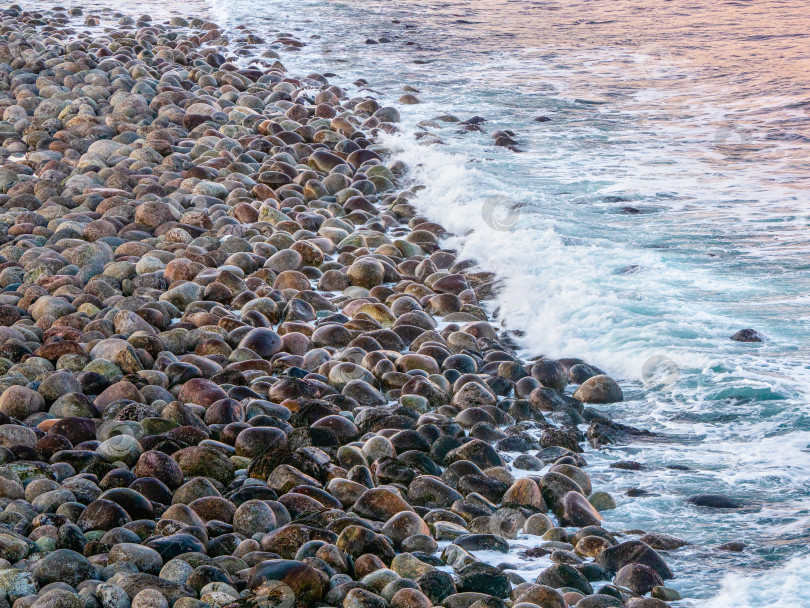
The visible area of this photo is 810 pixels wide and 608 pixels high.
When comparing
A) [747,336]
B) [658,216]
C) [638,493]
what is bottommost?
[638,493]

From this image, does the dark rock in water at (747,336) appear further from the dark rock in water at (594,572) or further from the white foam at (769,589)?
the dark rock in water at (594,572)

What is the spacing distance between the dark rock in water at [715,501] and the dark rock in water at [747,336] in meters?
1.75

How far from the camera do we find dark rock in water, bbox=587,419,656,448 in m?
4.12

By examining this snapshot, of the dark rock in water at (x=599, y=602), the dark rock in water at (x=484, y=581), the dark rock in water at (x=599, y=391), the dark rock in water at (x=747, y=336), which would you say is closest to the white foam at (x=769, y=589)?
the dark rock in water at (x=599, y=602)

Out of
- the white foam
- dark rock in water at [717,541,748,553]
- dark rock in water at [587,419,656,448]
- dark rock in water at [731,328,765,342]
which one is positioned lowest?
dark rock in water at [587,419,656,448]

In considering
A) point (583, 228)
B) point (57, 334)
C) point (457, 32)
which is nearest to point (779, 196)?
point (583, 228)

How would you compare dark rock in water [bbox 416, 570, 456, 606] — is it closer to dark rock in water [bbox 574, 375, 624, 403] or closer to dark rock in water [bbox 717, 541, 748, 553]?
dark rock in water [bbox 717, 541, 748, 553]

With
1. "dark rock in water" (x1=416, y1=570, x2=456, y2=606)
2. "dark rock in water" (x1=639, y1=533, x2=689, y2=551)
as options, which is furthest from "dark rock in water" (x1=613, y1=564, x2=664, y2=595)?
"dark rock in water" (x1=416, y1=570, x2=456, y2=606)

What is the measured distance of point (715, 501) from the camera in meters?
3.54

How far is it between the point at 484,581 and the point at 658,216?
5046 mm

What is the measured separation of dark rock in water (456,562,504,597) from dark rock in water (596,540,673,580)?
0.45 metres

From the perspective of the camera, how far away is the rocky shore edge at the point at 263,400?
2.83 metres

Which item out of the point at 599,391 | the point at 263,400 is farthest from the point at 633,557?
the point at 263,400

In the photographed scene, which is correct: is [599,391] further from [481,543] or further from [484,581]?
[484,581]
